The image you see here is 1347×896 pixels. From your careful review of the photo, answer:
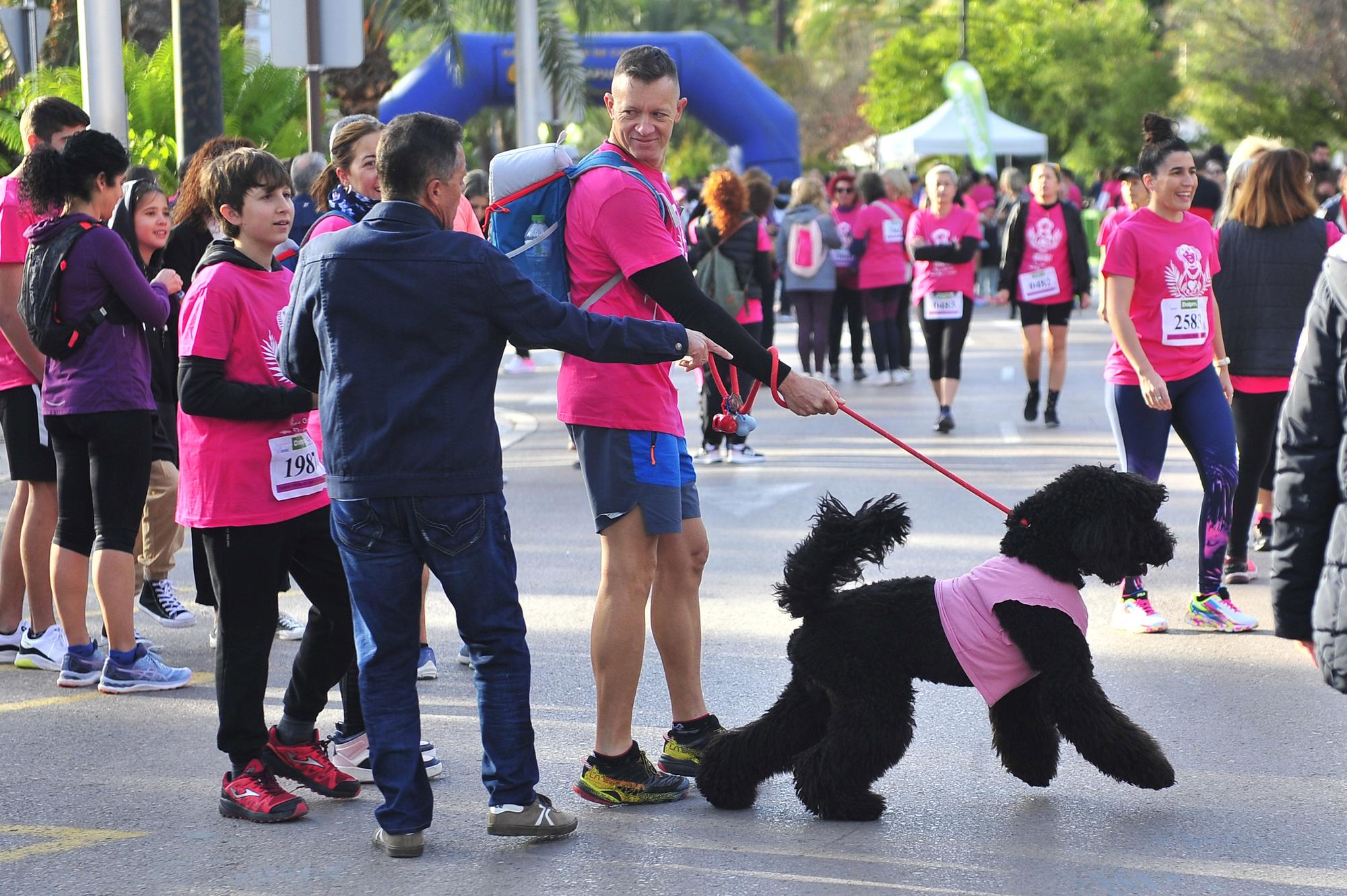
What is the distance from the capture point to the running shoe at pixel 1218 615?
649 cm

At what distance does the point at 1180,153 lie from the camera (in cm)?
629

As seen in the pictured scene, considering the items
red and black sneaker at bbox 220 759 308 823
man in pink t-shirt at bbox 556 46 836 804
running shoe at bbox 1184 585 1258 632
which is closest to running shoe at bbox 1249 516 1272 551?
running shoe at bbox 1184 585 1258 632

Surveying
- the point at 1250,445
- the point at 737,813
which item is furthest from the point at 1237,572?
the point at 737,813

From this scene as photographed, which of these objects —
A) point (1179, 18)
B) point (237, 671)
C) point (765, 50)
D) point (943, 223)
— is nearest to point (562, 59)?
point (943, 223)

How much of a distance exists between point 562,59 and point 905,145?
13294mm

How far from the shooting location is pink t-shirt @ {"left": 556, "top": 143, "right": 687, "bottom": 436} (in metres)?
4.28

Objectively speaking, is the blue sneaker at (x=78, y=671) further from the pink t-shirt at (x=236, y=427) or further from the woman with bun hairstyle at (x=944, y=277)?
the woman with bun hairstyle at (x=944, y=277)

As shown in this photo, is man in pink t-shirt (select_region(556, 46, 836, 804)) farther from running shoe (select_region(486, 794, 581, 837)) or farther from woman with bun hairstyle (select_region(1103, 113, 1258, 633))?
woman with bun hairstyle (select_region(1103, 113, 1258, 633))

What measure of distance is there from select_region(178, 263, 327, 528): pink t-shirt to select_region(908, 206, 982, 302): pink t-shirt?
8390 millimetres

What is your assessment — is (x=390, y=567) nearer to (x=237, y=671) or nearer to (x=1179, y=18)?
(x=237, y=671)

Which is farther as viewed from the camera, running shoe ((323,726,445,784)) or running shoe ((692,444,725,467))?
running shoe ((692,444,725,467))

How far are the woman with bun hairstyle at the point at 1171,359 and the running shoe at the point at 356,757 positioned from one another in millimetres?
3062

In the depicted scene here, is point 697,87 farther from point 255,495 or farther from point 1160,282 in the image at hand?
point 255,495

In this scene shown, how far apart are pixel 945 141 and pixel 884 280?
18845 millimetres
